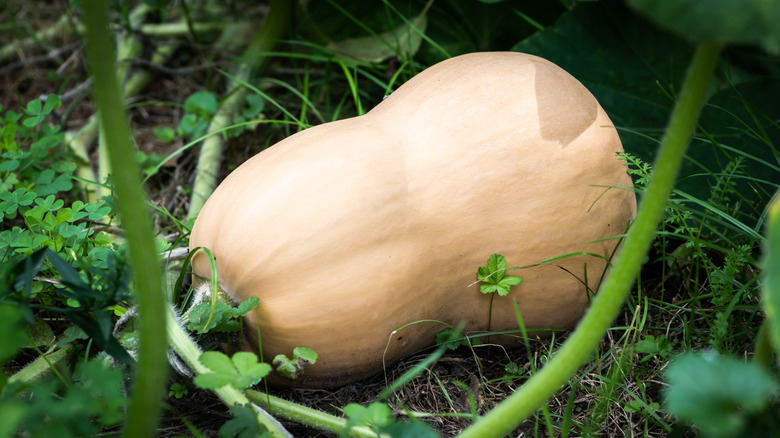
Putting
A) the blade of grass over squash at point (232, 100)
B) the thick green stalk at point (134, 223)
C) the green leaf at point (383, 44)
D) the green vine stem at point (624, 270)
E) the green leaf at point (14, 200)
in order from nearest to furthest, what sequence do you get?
the thick green stalk at point (134, 223)
the green vine stem at point (624, 270)
the green leaf at point (14, 200)
the blade of grass over squash at point (232, 100)
the green leaf at point (383, 44)

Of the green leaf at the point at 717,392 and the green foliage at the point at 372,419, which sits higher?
the green leaf at the point at 717,392

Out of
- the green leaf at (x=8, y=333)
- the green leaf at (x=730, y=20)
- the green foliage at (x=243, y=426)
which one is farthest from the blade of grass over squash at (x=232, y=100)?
the green leaf at (x=730, y=20)

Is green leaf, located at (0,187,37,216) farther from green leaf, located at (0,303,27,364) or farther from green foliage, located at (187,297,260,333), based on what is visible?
green leaf, located at (0,303,27,364)

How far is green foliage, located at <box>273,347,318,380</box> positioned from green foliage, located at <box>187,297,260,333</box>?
0.34 ft

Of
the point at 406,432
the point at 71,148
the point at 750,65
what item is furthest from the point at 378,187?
the point at 750,65

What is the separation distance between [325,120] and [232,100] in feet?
0.95

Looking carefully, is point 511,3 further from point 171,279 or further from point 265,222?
point 171,279

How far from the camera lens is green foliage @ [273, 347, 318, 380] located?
1.11 m

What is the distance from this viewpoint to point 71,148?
67.7 inches

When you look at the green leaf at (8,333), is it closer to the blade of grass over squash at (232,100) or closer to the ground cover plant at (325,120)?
the ground cover plant at (325,120)

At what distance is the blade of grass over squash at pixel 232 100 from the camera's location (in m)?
1.62

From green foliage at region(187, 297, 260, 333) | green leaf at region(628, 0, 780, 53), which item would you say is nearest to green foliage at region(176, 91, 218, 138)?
green foliage at region(187, 297, 260, 333)

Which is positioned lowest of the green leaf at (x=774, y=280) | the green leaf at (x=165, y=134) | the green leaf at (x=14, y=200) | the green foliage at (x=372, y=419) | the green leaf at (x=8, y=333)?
the green foliage at (x=372, y=419)

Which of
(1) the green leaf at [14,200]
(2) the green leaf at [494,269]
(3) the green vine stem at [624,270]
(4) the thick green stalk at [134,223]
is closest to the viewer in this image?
(4) the thick green stalk at [134,223]
